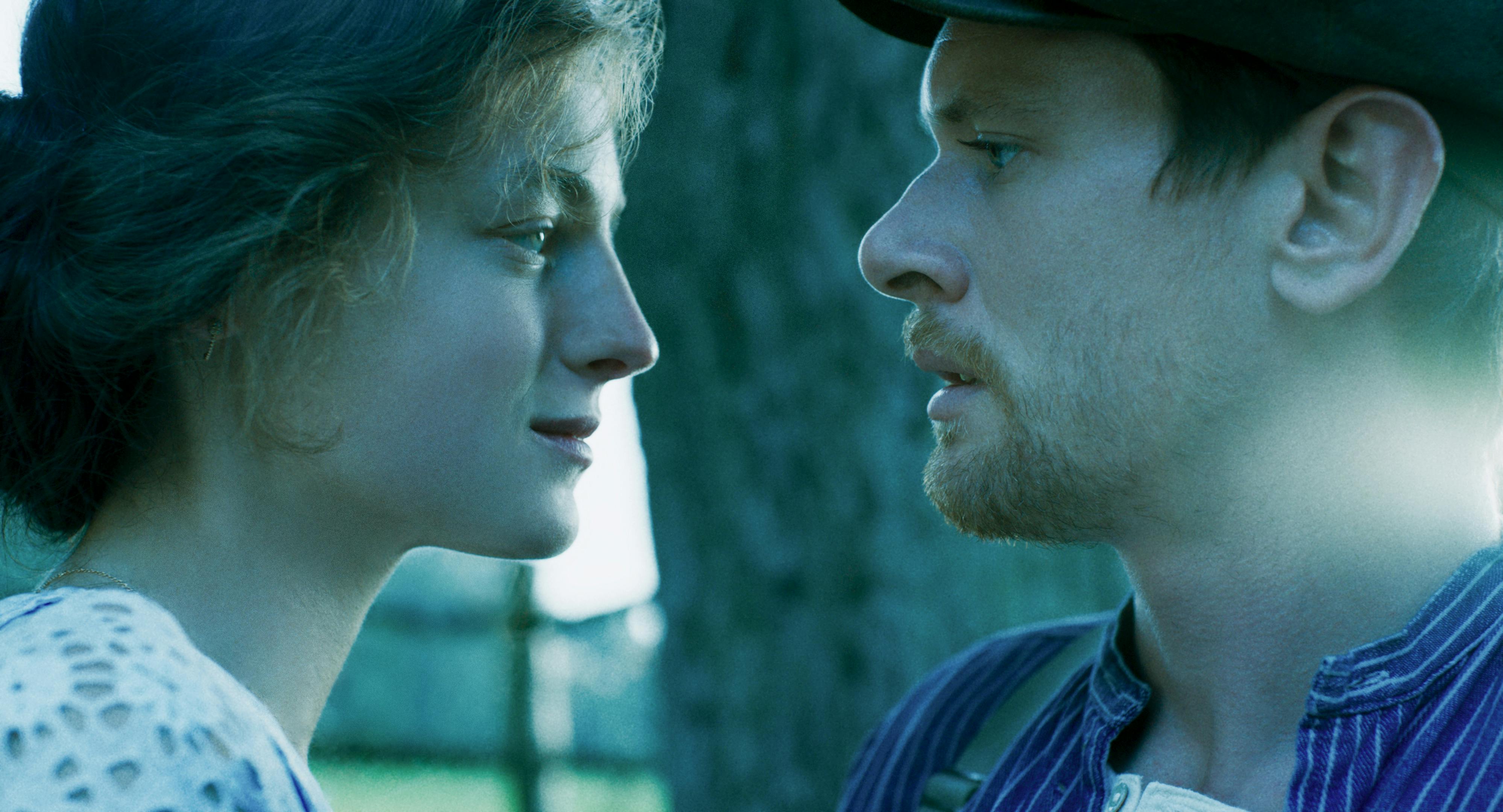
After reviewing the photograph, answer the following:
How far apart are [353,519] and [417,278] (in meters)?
0.33

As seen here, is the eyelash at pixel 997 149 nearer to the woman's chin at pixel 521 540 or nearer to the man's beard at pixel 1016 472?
the man's beard at pixel 1016 472

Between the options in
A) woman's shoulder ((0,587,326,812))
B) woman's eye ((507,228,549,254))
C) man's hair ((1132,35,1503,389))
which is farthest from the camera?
woman's eye ((507,228,549,254))

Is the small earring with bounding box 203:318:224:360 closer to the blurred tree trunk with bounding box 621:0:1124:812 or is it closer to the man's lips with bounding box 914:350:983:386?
the man's lips with bounding box 914:350:983:386

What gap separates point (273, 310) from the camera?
175 cm

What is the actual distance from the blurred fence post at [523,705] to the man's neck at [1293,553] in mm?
4507

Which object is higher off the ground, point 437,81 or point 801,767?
point 437,81

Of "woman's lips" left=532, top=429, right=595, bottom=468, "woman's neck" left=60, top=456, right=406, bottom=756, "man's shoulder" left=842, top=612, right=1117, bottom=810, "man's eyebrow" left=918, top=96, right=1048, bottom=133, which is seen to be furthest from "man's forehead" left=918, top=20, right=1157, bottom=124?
"woman's neck" left=60, top=456, right=406, bottom=756

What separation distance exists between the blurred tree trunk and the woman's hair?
1326 millimetres

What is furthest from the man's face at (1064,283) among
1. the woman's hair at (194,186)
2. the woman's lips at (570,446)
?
the woman's hair at (194,186)

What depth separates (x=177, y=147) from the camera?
171 cm

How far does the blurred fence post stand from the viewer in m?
6.04

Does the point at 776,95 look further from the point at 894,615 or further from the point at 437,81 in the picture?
the point at 437,81

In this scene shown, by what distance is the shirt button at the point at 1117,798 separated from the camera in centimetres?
173

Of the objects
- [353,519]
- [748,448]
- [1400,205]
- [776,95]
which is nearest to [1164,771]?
[1400,205]
